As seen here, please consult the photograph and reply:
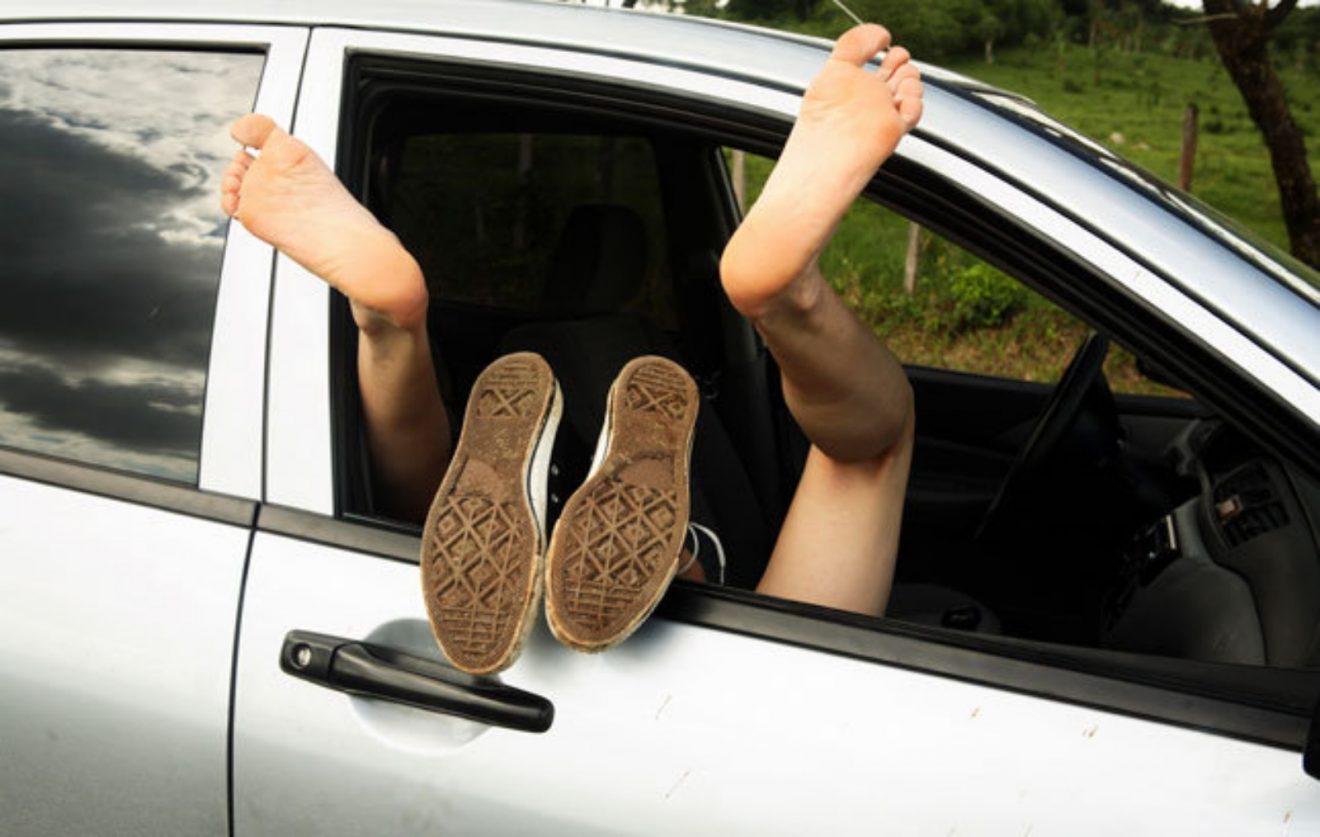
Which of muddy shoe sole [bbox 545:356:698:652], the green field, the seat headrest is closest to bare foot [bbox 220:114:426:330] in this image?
muddy shoe sole [bbox 545:356:698:652]

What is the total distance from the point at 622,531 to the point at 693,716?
7.9 inches

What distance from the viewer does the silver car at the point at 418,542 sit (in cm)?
152

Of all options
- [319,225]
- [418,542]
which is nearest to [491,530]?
[418,542]

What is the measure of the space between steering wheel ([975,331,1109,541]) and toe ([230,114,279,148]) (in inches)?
55.9

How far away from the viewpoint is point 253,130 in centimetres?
181

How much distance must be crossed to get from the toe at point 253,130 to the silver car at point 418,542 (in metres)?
0.05

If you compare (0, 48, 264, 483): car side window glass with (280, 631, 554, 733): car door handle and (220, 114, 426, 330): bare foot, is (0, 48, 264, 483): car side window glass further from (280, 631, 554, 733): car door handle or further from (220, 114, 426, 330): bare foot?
(280, 631, 554, 733): car door handle

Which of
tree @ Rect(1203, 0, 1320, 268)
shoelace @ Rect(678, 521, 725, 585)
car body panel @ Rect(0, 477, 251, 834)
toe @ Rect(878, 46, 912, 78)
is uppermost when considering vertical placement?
tree @ Rect(1203, 0, 1320, 268)

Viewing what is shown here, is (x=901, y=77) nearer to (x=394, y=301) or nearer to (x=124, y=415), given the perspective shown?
(x=394, y=301)

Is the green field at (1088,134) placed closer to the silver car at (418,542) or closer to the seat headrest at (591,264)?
the seat headrest at (591,264)

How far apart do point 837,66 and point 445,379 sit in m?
0.88

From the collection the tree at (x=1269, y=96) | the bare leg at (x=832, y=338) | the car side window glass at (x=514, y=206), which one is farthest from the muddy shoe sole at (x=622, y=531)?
the tree at (x=1269, y=96)

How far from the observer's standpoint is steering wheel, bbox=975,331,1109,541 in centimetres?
264

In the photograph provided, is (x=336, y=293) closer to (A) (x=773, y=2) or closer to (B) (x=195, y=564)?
(B) (x=195, y=564)
